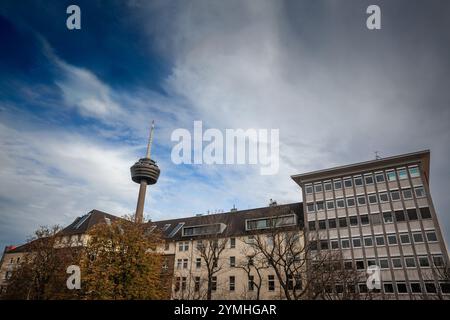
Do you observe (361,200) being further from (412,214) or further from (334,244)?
(334,244)

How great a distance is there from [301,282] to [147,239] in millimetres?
25458

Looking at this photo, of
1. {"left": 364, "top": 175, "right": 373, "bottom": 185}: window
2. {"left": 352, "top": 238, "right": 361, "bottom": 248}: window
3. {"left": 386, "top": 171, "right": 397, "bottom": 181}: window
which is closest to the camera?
{"left": 352, "top": 238, "right": 361, "bottom": 248}: window

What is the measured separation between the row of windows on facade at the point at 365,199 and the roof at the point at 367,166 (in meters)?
4.71

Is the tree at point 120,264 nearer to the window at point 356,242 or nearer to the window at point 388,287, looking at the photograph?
the window at point 356,242

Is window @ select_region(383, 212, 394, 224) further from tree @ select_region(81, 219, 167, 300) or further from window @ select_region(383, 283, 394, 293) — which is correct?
tree @ select_region(81, 219, 167, 300)

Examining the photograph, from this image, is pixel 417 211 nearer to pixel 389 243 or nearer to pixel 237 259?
pixel 389 243

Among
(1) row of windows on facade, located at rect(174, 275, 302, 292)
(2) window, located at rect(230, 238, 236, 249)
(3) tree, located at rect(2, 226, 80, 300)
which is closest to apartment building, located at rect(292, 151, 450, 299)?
(1) row of windows on facade, located at rect(174, 275, 302, 292)

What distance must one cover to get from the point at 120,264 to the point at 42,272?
1385 cm

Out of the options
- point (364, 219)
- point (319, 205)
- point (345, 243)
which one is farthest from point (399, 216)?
point (319, 205)

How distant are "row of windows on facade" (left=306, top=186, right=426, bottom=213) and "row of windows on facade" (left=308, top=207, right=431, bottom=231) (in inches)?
82.3

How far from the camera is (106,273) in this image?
27.1 metres

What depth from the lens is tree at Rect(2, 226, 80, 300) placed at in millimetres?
33531
